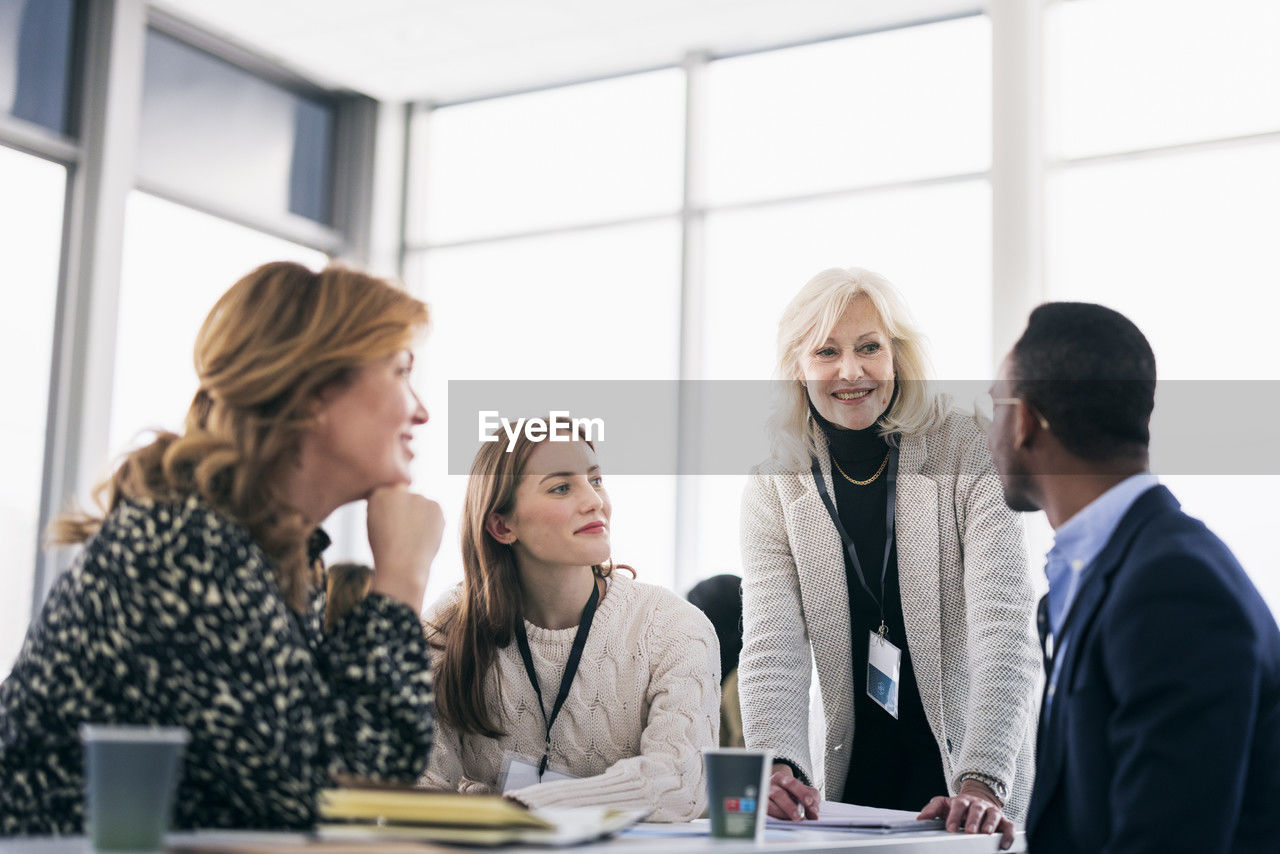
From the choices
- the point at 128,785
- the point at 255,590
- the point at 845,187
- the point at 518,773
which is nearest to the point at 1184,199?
the point at 845,187

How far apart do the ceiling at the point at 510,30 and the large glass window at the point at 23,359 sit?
1.11m

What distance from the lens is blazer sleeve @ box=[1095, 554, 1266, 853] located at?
56.7 inches

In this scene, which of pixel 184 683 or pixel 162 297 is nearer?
pixel 184 683

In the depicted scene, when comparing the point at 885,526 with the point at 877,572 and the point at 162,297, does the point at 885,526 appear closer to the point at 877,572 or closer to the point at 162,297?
the point at 877,572

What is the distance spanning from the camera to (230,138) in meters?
6.23

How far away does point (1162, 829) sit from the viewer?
144 cm

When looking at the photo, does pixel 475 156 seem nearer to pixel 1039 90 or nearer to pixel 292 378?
pixel 1039 90

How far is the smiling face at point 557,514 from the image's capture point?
8.12 feet

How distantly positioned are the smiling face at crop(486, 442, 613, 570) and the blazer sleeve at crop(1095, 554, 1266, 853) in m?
1.16

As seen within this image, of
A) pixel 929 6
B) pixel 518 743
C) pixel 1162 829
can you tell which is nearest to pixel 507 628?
pixel 518 743

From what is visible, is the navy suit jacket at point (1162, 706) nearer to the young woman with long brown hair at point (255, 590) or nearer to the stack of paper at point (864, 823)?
the stack of paper at point (864, 823)

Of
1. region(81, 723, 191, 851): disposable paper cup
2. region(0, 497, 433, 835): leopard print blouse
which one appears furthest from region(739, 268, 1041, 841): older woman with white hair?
region(81, 723, 191, 851): disposable paper cup

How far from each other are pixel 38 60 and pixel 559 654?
425 cm

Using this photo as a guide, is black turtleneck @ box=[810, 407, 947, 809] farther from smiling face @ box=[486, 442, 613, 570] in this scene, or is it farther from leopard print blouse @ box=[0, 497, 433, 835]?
leopard print blouse @ box=[0, 497, 433, 835]
